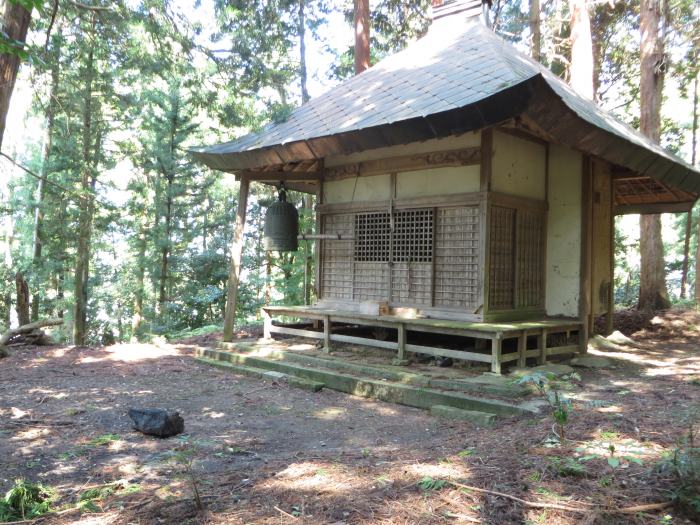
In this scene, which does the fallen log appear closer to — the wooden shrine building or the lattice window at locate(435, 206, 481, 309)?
the wooden shrine building

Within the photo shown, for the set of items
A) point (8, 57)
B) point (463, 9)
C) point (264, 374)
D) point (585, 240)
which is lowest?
point (264, 374)

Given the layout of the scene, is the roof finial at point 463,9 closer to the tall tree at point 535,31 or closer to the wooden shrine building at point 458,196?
the wooden shrine building at point 458,196

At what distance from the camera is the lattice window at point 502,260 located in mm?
7023

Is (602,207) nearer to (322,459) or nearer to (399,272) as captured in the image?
(399,272)

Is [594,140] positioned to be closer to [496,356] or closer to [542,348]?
[542,348]

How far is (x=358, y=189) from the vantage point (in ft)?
28.1

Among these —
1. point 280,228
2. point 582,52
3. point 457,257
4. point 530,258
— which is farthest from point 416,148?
point 582,52

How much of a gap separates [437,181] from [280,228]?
105 inches

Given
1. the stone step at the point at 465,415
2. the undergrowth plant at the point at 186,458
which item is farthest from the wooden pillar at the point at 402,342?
the undergrowth plant at the point at 186,458

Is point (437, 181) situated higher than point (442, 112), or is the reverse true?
point (442, 112)

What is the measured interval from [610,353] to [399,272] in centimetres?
365

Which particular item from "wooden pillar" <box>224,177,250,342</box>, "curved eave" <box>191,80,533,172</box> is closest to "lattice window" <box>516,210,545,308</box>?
"curved eave" <box>191,80,533,172</box>

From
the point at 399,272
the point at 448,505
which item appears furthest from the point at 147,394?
the point at 448,505

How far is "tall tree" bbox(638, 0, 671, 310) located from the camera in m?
11.5
